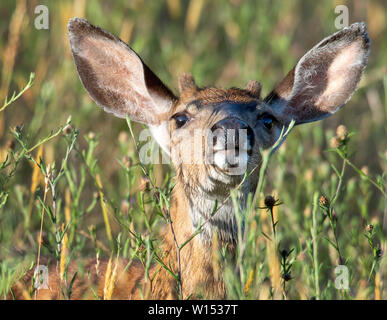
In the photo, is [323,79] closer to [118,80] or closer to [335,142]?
[335,142]

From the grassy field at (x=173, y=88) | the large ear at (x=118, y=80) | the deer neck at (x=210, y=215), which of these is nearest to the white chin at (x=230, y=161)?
the deer neck at (x=210, y=215)

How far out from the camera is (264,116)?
5.16 metres

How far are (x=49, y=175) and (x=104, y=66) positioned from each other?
1332mm

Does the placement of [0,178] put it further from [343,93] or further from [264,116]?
[343,93]

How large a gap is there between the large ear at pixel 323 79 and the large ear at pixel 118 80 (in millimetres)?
879

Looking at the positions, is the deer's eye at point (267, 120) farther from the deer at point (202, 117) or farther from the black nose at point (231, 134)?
the black nose at point (231, 134)

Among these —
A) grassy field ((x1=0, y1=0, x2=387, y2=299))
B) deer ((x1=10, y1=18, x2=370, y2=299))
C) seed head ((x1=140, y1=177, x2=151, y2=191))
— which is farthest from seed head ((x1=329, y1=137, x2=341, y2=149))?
seed head ((x1=140, y1=177, x2=151, y2=191))

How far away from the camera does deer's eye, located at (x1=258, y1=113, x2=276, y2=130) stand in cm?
514

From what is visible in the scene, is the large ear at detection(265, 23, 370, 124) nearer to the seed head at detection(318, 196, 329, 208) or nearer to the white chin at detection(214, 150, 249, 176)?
the white chin at detection(214, 150, 249, 176)

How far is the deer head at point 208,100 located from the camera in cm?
478

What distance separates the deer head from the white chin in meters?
0.01

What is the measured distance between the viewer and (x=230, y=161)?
449cm

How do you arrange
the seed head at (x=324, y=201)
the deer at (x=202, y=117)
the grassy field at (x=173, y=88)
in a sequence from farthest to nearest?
the grassy field at (x=173, y=88) < the deer at (x=202, y=117) < the seed head at (x=324, y=201)
